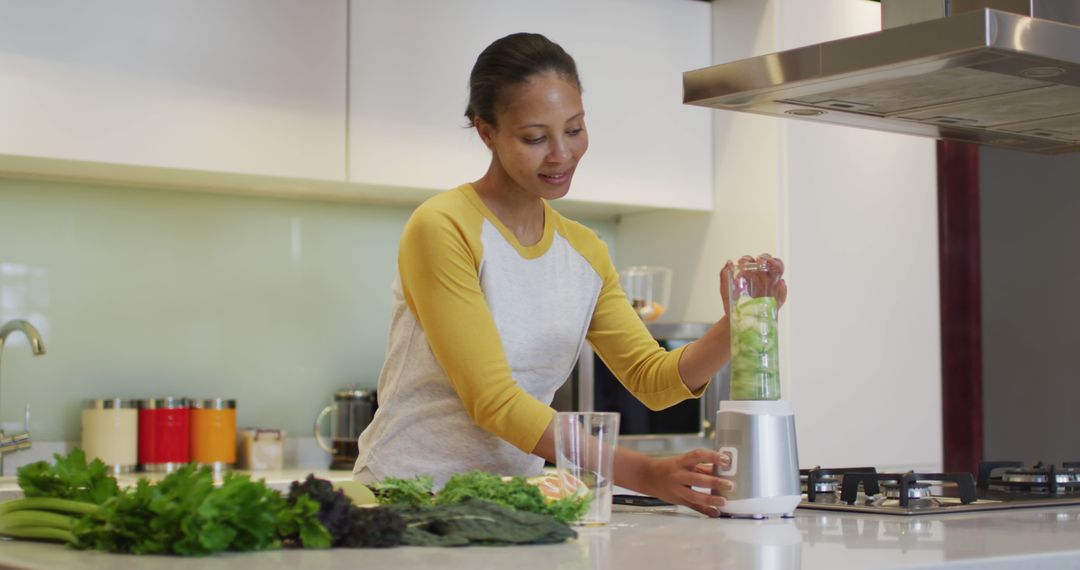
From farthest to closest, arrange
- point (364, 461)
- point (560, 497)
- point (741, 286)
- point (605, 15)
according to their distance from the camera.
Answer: point (605, 15) → point (364, 461) → point (741, 286) → point (560, 497)

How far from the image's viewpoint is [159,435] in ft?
9.55

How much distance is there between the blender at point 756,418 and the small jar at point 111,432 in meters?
1.73

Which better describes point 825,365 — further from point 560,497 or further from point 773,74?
point 560,497

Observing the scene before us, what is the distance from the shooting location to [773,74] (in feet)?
6.25

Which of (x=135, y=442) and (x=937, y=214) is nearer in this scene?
(x=135, y=442)

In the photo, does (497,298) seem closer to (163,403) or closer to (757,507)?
(757,507)

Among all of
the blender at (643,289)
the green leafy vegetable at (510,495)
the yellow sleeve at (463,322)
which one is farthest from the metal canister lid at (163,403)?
the green leafy vegetable at (510,495)

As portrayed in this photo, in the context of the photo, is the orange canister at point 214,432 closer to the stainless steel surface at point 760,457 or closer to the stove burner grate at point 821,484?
the stove burner grate at point 821,484

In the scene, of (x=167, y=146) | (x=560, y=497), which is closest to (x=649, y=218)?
(x=167, y=146)

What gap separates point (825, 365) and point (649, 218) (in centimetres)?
62

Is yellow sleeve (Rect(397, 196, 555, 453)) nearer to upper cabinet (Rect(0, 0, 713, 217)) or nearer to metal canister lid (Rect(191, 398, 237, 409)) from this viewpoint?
upper cabinet (Rect(0, 0, 713, 217))

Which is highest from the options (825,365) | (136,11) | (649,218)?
(136,11)

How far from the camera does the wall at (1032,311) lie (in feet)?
13.4

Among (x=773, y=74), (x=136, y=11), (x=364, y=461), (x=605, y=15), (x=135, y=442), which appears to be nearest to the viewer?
(x=364, y=461)
